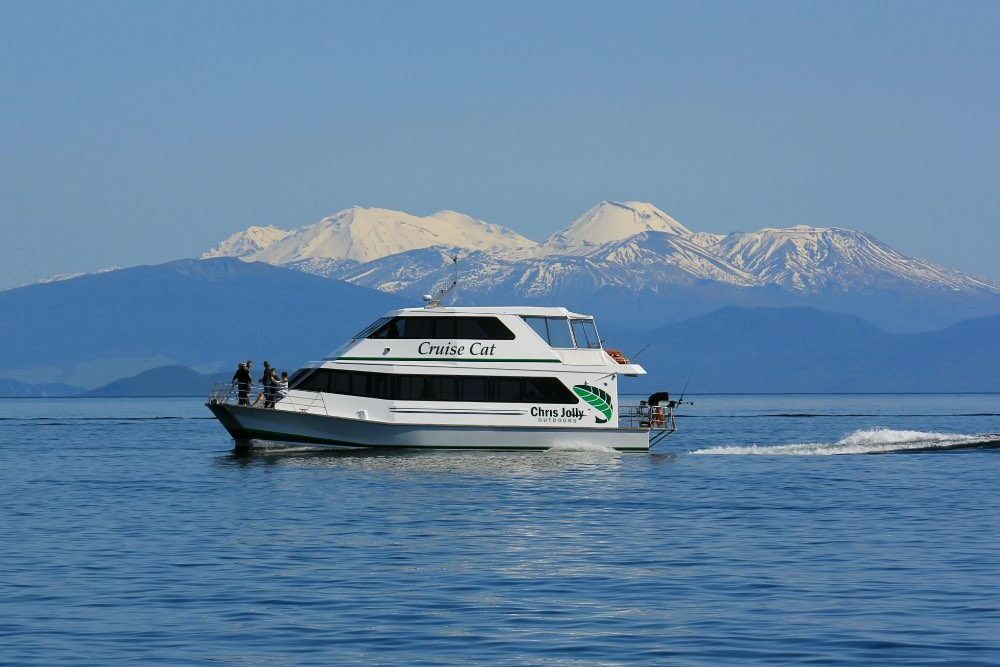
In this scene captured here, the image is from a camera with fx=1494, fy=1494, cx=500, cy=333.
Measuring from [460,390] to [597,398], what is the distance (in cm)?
416

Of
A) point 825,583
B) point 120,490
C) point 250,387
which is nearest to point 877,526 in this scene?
point 825,583

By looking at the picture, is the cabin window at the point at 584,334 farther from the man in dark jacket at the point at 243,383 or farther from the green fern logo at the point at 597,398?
the man in dark jacket at the point at 243,383

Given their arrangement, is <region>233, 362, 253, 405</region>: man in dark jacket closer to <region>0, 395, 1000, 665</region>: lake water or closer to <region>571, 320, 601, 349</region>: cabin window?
<region>0, 395, 1000, 665</region>: lake water

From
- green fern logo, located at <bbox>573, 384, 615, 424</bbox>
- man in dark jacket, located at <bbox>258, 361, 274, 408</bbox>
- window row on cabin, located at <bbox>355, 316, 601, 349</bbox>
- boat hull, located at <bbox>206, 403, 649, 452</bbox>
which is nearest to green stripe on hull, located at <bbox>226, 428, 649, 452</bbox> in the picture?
boat hull, located at <bbox>206, 403, 649, 452</bbox>

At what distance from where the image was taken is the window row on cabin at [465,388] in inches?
1764

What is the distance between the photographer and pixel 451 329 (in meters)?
45.3

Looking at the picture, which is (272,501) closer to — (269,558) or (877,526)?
(269,558)

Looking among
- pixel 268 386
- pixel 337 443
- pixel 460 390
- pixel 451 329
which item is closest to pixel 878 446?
pixel 460 390

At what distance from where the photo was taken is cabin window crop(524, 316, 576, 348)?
1799 inches

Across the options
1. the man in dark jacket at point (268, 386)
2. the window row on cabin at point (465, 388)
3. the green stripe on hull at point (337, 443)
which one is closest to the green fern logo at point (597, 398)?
the window row on cabin at point (465, 388)

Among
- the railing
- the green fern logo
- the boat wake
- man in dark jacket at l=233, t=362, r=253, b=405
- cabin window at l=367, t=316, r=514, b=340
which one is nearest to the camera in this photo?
the green fern logo

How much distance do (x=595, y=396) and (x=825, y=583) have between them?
2428 centimetres

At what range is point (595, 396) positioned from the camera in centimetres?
4519

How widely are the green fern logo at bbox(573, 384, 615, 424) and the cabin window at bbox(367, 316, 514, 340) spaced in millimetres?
2623
